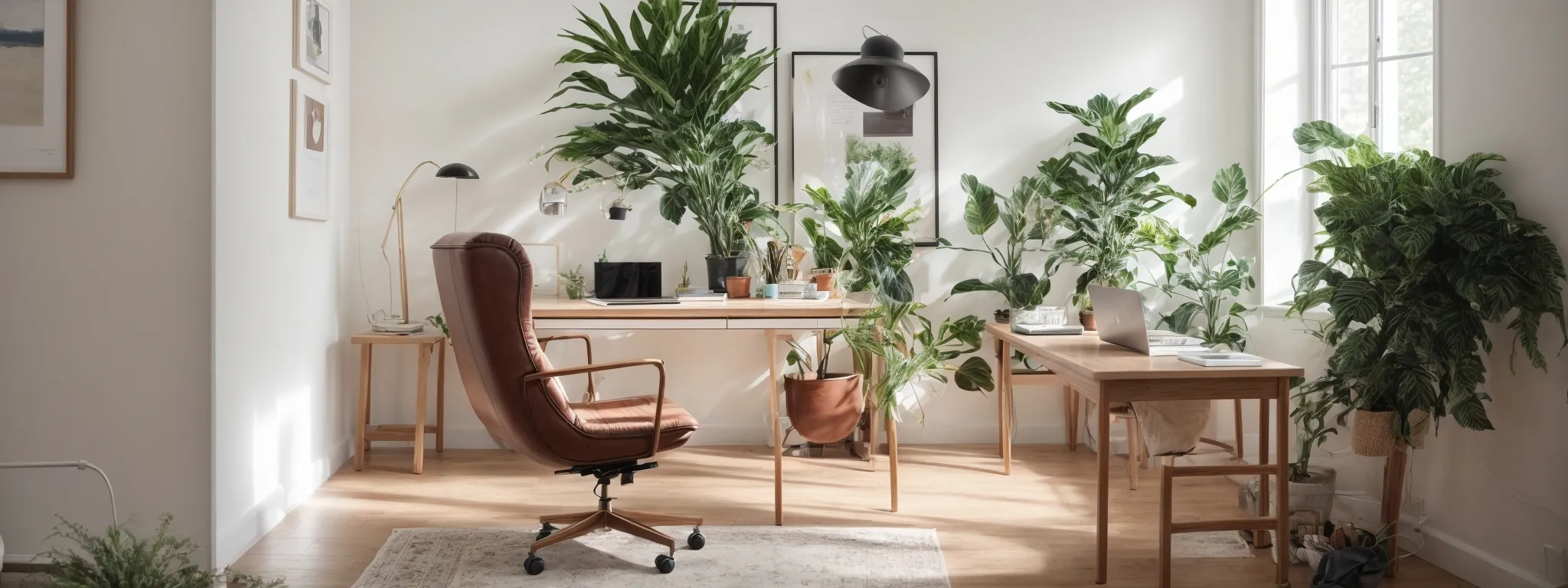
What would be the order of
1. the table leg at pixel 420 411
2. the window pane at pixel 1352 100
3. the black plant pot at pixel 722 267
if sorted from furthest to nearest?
the black plant pot at pixel 722 267
the table leg at pixel 420 411
the window pane at pixel 1352 100

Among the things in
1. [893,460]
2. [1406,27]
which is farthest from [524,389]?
[1406,27]

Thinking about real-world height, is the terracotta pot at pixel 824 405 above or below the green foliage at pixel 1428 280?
below

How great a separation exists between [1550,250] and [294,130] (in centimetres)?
425

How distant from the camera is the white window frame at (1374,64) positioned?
126 inches

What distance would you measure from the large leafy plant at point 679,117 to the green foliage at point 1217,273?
1877mm

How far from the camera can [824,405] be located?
3674 millimetres

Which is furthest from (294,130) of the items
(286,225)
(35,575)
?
(35,575)

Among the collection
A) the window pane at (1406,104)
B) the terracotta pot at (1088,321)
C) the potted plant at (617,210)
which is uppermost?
the window pane at (1406,104)

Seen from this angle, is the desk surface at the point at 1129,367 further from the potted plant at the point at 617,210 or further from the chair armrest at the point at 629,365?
the potted plant at the point at 617,210

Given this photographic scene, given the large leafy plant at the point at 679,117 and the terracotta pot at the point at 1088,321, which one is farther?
the terracotta pot at the point at 1088,321

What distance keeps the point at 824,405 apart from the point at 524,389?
1257 mm

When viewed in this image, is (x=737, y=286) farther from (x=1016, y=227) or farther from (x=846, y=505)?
(x=1016, y=227)

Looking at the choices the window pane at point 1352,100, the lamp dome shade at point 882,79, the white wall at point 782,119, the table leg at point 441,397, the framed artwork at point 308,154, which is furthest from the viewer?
the white wall at point 782,119

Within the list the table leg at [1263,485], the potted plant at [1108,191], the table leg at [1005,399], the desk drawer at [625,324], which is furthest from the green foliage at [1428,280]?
the desk drawer at [625,324]
